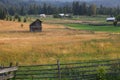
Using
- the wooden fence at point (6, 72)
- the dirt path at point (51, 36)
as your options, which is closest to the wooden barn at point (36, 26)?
the dirt path at point (51, 36)

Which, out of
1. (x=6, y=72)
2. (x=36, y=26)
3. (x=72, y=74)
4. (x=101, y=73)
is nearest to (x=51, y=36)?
(x=36, y=26)

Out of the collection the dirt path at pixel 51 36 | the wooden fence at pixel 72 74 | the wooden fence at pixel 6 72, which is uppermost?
the wooden fence at pixel 6 72

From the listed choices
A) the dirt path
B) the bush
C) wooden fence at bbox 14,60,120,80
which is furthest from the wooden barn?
the bush

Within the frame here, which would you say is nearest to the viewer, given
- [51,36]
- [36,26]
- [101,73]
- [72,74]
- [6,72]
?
[6,72]

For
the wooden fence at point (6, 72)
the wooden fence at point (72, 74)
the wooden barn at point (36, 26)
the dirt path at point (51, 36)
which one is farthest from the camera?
the wooden barn at point (36, 26)

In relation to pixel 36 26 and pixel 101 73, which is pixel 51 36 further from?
pixel 101 73

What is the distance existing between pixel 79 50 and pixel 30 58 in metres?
7.03

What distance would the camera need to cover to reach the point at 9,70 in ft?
61.3

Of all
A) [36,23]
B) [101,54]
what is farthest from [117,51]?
[36,23]

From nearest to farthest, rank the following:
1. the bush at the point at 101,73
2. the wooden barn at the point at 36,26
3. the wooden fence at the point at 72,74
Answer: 1. the bush at the point at 101,73
2. the wooden fence at the point at 72,74
3. the wooden barn at the point at 36,26

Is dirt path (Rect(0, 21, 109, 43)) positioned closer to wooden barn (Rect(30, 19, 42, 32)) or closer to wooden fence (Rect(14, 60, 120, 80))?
wooden barn (Rect(30, 19, 42, 32))

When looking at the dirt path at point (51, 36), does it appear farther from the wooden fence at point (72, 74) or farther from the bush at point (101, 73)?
the bush at point (101, 73)

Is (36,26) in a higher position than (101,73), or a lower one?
lower

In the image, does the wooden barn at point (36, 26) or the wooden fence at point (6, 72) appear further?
the wooden barn at point (36, 26)
